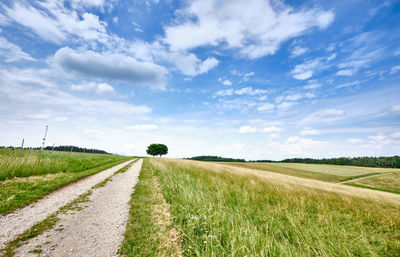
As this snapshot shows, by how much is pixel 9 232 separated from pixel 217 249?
5.78 m

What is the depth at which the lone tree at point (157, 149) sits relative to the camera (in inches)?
4165

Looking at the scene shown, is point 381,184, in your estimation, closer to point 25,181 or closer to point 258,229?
point 258,229

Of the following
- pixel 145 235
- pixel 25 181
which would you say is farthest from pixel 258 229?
pixel 25 181

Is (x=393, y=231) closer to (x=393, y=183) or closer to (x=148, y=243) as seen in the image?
(x=148, y=243)

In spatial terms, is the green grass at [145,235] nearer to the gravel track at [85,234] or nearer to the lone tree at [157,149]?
the gravel track at [85,234]

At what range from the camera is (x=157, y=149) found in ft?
347

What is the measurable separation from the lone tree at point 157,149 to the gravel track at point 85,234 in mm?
102579

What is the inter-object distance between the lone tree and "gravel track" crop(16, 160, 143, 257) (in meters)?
103

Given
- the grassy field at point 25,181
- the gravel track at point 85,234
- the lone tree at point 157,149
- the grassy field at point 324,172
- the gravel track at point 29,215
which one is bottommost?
the grassy field at point 324,172

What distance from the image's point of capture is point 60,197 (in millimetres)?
7500

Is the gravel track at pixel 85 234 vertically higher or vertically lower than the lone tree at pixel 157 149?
lower

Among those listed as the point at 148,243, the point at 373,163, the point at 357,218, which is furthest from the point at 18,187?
the point at 373,163

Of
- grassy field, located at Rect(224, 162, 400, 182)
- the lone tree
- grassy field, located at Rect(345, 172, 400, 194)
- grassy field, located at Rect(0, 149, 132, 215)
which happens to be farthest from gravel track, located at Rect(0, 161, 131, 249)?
the lone tree

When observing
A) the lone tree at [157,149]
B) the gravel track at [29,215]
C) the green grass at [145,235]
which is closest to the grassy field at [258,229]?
the green grass at [145,235]
